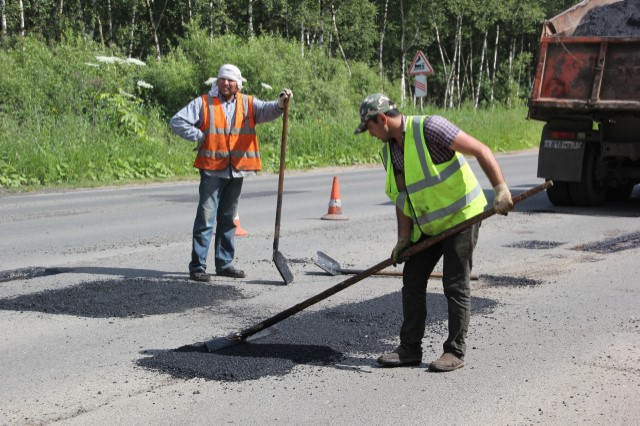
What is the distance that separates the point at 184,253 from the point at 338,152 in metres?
14.0

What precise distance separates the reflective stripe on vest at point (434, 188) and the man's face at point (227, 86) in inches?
121

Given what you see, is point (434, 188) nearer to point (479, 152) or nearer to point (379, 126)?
point (479, 152)

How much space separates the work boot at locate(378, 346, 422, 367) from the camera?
5.32 meters

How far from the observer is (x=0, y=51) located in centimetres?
2658

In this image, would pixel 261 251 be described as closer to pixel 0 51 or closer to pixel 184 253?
pixel 184 253

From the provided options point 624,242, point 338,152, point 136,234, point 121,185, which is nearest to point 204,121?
point 136,234

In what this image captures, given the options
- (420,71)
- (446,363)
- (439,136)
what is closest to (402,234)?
(439,136)

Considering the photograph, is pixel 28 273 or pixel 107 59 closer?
pixel 28 273

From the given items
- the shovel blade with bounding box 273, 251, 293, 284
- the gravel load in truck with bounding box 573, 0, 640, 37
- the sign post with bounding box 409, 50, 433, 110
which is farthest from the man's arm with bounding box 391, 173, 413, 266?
the sign post with bounding box 409, 50, 433, 110

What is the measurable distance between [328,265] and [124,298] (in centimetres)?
191

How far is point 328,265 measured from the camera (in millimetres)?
8164

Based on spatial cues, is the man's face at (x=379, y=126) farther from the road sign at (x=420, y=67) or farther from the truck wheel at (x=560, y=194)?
the road sign at (x=420, y=67)

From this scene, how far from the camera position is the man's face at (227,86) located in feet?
26.3

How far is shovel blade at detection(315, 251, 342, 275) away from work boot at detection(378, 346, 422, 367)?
2746 millimetres
